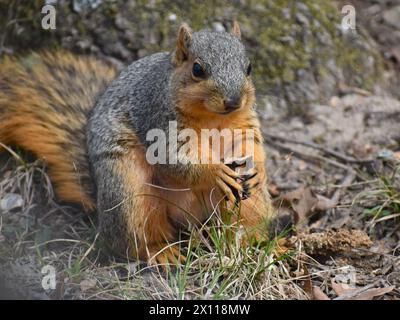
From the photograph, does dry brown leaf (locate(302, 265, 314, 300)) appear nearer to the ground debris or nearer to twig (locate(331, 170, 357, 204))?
the ground debris

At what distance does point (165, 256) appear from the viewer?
3.52 meters

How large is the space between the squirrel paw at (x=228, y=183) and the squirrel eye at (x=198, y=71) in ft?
1.60

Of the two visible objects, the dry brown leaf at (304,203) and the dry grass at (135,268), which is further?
the dry brown leaf at (304,203)

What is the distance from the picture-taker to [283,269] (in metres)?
3.47

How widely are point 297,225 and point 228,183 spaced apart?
64 centimetres

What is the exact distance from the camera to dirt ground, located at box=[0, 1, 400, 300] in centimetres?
332

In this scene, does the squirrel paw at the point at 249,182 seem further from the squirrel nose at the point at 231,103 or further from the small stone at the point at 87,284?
the small stone at the point at 87,284

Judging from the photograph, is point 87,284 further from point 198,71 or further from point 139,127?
point 198,71

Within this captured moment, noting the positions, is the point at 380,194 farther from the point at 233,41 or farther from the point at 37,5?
the point at 37,5

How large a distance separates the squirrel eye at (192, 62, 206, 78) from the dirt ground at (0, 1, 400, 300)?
911mm

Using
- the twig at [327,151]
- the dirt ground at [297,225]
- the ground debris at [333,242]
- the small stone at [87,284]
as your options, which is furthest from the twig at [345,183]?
the small stone at [87,284]

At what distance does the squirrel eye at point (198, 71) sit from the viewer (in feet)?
10.6

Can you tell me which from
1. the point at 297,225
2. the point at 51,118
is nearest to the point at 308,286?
the point at 297,225
